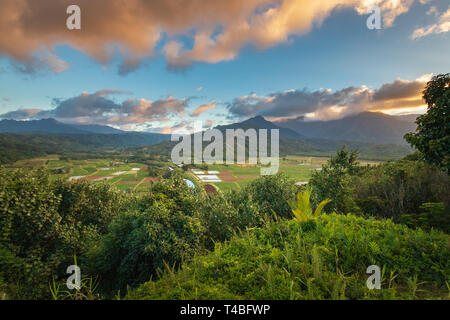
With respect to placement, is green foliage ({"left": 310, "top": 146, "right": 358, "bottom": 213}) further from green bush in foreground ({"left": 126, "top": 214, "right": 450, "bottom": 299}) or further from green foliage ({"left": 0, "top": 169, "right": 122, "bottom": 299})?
green foliage ({"left": 0, "top": 169, "right": 122, "bottom": 299})

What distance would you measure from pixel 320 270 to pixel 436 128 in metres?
9.29

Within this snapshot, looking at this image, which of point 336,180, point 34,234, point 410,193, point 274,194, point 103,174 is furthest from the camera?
point 103,174

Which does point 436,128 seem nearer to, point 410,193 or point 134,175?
point 410,193

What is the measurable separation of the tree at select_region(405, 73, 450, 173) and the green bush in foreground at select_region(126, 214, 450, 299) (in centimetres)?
484

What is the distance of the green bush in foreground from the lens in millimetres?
3203

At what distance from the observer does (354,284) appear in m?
3.31

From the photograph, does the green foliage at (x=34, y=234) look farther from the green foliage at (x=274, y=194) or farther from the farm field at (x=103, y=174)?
the farm field at (x=103, y=174)

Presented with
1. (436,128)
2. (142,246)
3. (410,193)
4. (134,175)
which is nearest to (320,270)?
(142,246)

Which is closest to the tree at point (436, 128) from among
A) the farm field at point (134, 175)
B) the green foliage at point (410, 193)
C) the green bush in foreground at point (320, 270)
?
the green foliage at point (410, 193)

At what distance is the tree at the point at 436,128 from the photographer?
7543mm

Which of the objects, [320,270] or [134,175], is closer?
[320,270]

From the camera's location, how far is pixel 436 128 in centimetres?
792
